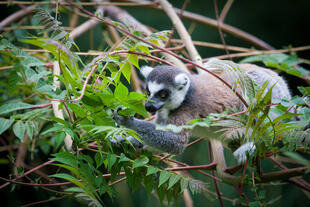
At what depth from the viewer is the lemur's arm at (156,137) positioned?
2.22 m

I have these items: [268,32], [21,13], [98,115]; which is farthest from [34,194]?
[268,32]

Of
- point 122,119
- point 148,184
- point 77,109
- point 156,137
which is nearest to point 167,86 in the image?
point 156,137

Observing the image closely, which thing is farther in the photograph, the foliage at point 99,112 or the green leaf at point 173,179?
the green leaf at point 173,179

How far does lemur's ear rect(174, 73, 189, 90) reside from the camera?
99.9 inches

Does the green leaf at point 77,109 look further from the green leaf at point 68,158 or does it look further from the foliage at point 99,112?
the green leaf at point 68,158

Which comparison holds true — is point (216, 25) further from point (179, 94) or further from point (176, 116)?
point (176, 116)

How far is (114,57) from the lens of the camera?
164 centimetres

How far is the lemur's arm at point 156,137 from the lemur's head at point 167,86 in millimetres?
235

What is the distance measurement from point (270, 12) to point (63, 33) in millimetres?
5810

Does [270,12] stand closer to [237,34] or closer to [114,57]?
[237,34]

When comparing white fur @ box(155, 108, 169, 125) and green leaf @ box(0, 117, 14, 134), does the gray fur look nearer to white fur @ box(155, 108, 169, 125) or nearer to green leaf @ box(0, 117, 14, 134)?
white fur @ box(155, 108, 169, 125)

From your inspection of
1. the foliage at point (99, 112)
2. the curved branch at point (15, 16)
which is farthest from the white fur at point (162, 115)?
the curved branch at point (15, 16)

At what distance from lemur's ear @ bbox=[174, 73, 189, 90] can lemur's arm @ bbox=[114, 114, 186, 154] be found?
453mm

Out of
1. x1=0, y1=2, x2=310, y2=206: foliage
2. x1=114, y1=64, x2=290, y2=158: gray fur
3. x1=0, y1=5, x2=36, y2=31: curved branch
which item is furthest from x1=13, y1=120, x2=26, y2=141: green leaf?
x1=0, y1=5, x2=36, y2=31: curved branch
